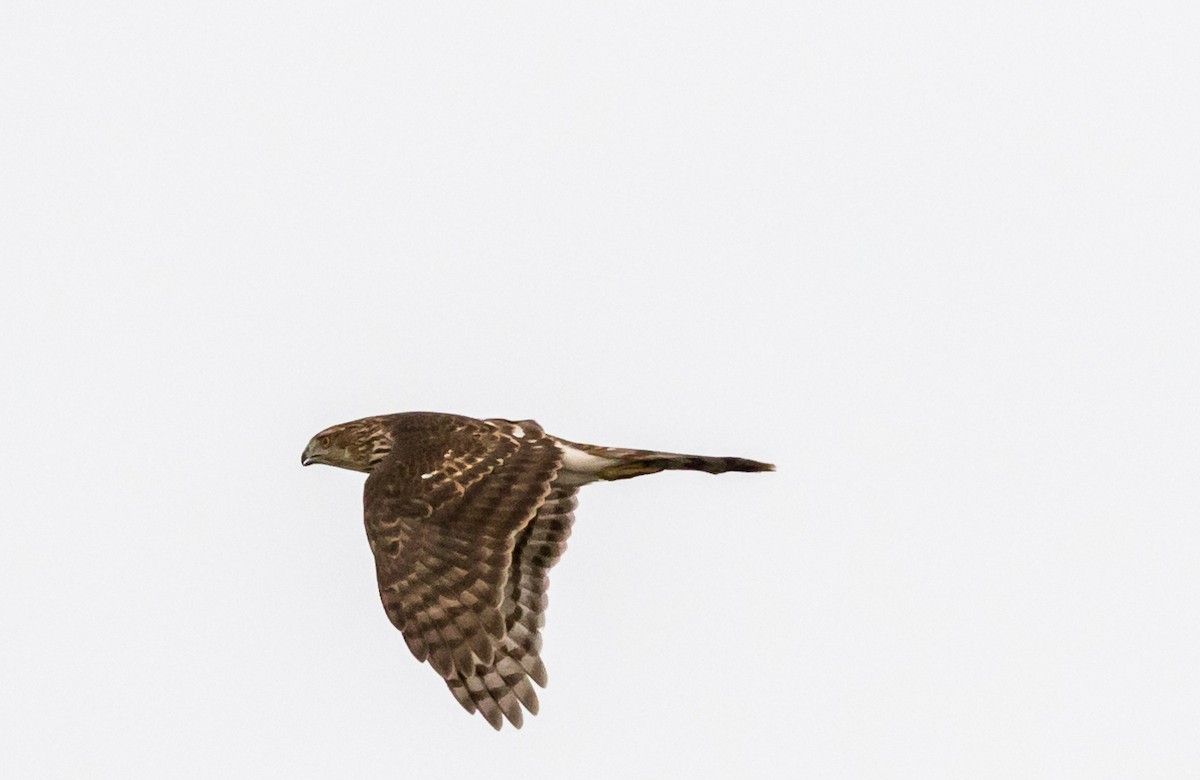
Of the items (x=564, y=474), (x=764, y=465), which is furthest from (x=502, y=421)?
(x=764, y=465)

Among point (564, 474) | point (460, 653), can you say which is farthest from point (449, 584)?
point (564, 474)

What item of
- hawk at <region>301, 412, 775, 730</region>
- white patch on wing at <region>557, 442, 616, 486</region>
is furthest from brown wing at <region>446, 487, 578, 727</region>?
white patch on wing at <region>557, 442, 616, 486</region>

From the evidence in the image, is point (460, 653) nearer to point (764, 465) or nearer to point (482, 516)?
point (482, 516)

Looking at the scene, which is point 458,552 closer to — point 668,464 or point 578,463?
point 578,463

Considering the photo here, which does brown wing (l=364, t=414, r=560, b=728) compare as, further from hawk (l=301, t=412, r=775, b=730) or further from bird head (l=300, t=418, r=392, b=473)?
bird head (l=300, t=418, r=392, b=473)

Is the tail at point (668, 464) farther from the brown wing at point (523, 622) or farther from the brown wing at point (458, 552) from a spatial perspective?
the brown wing at point (458, 552)

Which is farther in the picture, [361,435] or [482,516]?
[361,435]

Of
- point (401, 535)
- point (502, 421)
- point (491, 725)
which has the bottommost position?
point (491, 725)

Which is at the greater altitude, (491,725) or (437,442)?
(437,442)
